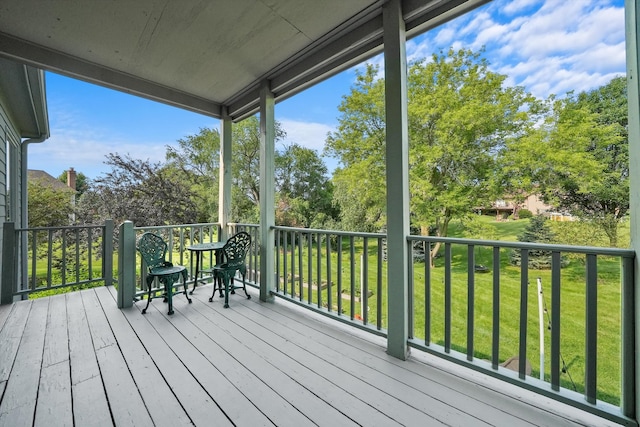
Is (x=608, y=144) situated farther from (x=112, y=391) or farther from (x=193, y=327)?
(x=112, y=391)

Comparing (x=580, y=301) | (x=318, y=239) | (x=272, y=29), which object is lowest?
(x=580, y=301)

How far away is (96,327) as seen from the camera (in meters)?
2.56

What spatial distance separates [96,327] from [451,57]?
8.31m

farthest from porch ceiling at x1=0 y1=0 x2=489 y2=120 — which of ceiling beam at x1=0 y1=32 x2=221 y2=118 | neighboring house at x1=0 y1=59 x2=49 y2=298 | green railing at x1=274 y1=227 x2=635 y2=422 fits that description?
green railing at x1=274 y1=227 x2=635 y2=422

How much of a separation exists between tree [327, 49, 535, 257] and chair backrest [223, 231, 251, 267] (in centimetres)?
398

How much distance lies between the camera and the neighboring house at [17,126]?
3.25 m

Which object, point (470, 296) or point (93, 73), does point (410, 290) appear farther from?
point (93, 73)

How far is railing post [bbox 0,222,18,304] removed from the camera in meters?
3.09

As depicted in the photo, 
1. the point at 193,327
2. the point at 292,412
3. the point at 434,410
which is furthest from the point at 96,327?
the point at 434,410

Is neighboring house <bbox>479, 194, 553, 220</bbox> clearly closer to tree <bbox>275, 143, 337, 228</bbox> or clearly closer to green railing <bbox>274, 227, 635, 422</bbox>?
green railing <bbox>274, 227, 635, 422</bbox>

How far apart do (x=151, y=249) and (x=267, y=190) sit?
161 cm

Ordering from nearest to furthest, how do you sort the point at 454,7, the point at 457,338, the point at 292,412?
the point at 292,412 → the point at 454,7 → the point at 457,338

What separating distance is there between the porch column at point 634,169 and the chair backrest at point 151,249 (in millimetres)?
4082

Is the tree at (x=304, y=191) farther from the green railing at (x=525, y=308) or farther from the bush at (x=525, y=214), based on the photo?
the bush at (x=525, y=214)
